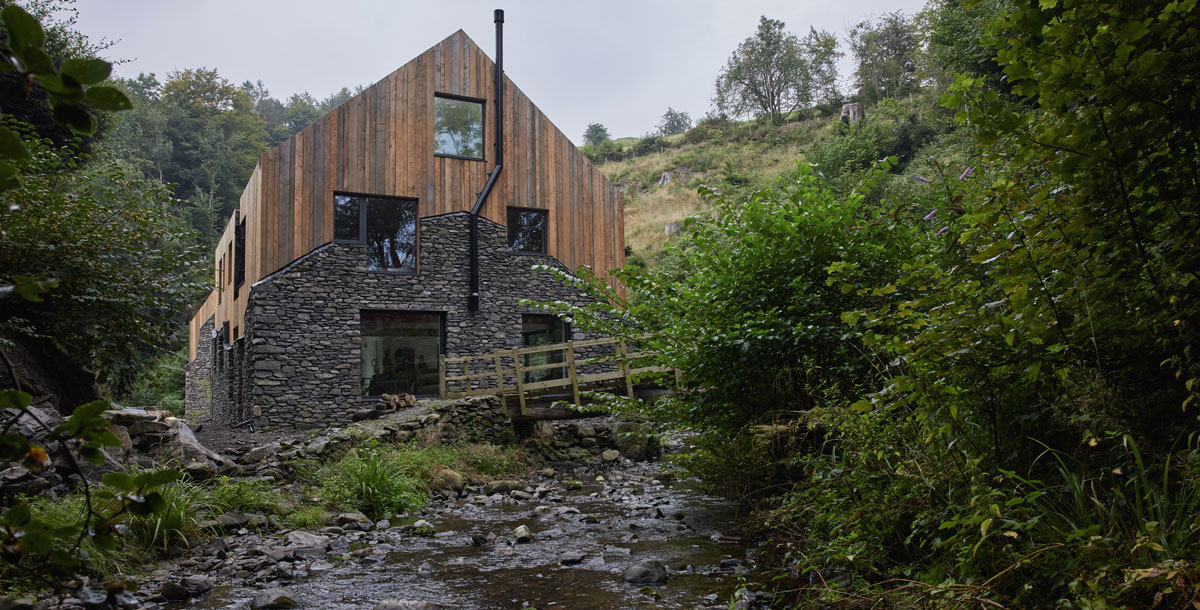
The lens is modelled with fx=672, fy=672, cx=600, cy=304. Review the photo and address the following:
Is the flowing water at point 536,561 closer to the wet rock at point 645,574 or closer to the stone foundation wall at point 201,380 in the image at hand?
the wet rock at point 645,574

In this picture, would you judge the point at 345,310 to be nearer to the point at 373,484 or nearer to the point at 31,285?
the point at 373,484

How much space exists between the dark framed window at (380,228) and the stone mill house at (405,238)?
0.03 metres

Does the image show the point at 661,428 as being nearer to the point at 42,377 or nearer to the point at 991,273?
the point at 991,273

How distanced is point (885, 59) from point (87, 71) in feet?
141

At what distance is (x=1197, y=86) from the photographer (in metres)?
2.07

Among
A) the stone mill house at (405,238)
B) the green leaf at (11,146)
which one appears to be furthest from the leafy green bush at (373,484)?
the green leaf at (11,146)

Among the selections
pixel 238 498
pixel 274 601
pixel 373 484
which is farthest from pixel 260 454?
pixel 274 601

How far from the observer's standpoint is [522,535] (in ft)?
21.3

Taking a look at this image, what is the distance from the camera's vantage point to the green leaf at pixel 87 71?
0.93 m

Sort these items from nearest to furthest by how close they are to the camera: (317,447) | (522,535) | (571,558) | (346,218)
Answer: (571,558)
(522,535)
(317,447)
(346,218)

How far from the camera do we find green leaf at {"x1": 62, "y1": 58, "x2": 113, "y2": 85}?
0.93m

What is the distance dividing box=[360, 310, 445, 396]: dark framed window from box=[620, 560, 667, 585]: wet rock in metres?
10.5

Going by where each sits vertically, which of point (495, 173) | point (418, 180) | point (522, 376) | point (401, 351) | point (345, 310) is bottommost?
point (522, 376)

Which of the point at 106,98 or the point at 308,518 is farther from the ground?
→ the point at 106,98
